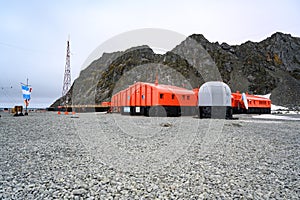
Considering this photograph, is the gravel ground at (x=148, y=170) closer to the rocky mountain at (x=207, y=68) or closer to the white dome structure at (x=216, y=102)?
the white dome structure at (x=216, y=102)

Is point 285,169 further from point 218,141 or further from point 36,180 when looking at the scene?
point 36,180

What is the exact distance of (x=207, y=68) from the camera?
81.8m

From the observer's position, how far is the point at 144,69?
7456 cm

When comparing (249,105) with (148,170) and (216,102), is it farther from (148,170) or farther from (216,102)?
(148,170)

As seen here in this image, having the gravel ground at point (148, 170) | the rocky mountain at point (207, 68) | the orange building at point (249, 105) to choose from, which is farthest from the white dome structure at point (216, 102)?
the rocky mountain at point (207, 68)

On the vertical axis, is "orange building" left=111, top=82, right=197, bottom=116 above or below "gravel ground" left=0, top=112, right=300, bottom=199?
above

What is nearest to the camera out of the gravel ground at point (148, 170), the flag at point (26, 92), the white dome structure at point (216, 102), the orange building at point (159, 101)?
the gravel ground at point (148, 170)

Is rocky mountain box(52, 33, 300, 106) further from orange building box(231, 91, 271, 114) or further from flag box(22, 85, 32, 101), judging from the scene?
flag box(22, 85, 32, 101)

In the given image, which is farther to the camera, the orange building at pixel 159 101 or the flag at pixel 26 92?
the flag at pixel 26 92

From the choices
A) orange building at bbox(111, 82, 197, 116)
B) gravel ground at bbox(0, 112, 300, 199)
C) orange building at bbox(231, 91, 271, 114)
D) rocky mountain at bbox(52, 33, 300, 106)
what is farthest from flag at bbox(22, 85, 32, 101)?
rocky mountain at bbox(52, 33, 300, 106)

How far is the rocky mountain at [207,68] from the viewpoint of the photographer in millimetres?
66000

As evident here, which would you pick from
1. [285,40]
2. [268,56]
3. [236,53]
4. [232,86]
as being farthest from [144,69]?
[285,40]

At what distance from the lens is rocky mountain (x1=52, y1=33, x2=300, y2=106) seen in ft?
217

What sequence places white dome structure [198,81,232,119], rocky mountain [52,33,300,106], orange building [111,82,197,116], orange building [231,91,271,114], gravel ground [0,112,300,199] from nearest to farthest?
1. gravel ground [0,112,300,199]
2. white dome structure [198,81,232,119]
3. orange building [111,82,197,116]
4. orange building [231,91,271,114]
5. rocky mountain [52,33,300,106]
